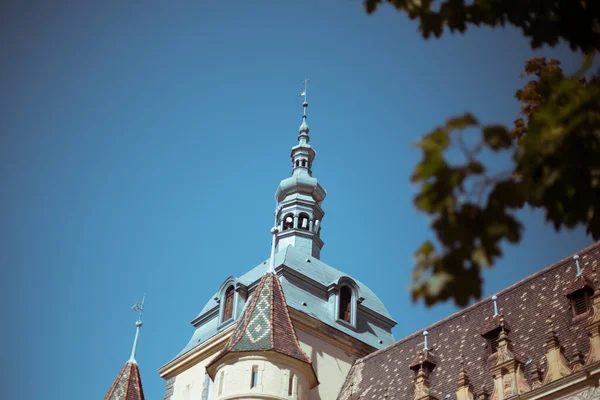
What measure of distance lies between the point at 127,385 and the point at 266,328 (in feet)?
28.2

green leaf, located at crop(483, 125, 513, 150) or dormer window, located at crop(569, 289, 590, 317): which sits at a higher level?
dormer window, located at crop(569, 289, 590, 317)

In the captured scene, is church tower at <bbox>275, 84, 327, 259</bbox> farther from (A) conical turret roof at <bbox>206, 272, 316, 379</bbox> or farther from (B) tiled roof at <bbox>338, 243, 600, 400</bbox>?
(B) tiled roof at <bbox>338, 243, 600, 400</bbox>

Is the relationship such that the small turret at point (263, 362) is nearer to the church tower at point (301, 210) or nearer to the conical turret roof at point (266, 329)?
the conical turret roof at point (266, 329)

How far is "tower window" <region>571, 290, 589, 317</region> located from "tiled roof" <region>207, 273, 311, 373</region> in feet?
28.9

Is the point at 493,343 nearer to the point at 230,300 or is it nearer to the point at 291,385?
the point at 291,385

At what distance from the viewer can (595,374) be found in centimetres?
2083

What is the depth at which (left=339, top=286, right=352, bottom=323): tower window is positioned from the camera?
34.7m

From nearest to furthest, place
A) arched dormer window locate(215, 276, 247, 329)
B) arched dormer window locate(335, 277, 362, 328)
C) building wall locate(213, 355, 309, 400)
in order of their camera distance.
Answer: building wall locate(213, 355, 309, 400) → arched dormer window locate(215, 276, 247, 329) → arched dormer window locate(335, 277, 362, 328)

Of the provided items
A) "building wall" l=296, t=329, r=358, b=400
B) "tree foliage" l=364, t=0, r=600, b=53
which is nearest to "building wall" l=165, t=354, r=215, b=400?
"building wall" l=296, t=329, r=358, b=400

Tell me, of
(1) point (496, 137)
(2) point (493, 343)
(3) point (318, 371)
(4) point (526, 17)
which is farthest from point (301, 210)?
(1) point (496, 137)

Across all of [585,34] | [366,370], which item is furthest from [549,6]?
[366,370]

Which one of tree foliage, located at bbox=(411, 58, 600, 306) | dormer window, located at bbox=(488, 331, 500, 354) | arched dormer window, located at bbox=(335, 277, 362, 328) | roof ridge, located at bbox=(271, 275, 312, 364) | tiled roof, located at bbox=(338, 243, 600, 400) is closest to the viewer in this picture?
tree foliage, located at bbox=(411, 58, 600, 306)

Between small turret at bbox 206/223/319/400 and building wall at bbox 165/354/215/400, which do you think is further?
building wall at bbox 165/354/215/400

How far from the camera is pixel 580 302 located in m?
24.6
